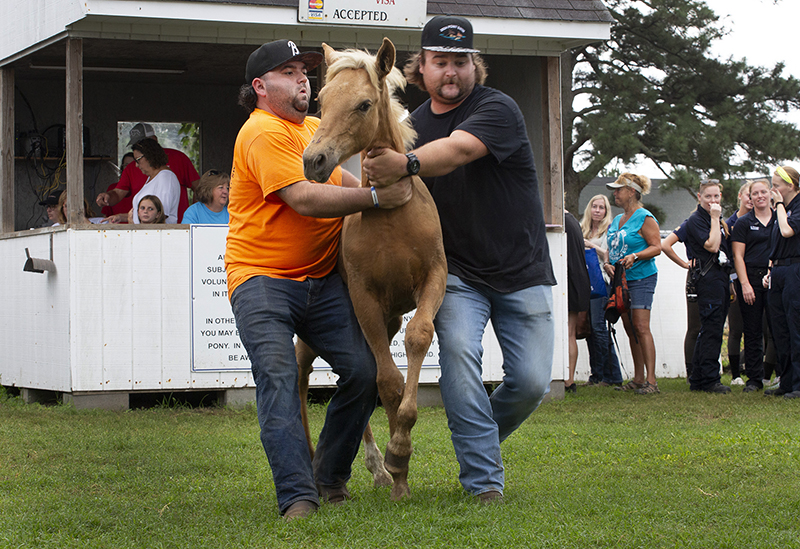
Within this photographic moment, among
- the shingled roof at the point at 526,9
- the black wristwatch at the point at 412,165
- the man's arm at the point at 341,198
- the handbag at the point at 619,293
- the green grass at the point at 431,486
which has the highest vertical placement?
the shingled roof at the point at 526,9

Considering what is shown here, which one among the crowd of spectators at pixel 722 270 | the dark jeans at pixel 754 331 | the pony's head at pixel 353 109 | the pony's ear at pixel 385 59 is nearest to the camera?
the pony's head at pixel 353 109

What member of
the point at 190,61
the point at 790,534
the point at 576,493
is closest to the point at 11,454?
the point at 576,493

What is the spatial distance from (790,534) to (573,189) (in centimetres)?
1741

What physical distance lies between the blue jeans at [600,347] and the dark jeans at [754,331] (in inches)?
54.3

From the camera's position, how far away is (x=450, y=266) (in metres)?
4.32

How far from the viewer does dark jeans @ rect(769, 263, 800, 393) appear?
28.6 feet

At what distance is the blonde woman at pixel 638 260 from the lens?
30.2 ft

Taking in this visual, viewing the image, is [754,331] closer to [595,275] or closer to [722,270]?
[722,270]

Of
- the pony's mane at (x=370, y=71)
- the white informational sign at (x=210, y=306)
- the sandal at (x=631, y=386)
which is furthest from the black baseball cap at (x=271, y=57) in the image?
the sandal at (x=631, y=386)

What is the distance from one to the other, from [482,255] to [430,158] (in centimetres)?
68

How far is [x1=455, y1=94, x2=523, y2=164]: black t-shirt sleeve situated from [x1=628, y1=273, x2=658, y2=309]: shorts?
544cm

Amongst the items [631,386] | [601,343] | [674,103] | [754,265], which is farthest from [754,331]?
[674,103]

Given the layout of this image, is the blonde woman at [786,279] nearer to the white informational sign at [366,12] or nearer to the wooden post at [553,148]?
the wooden post at [553,148]

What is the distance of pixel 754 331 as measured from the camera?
973 centimetres
